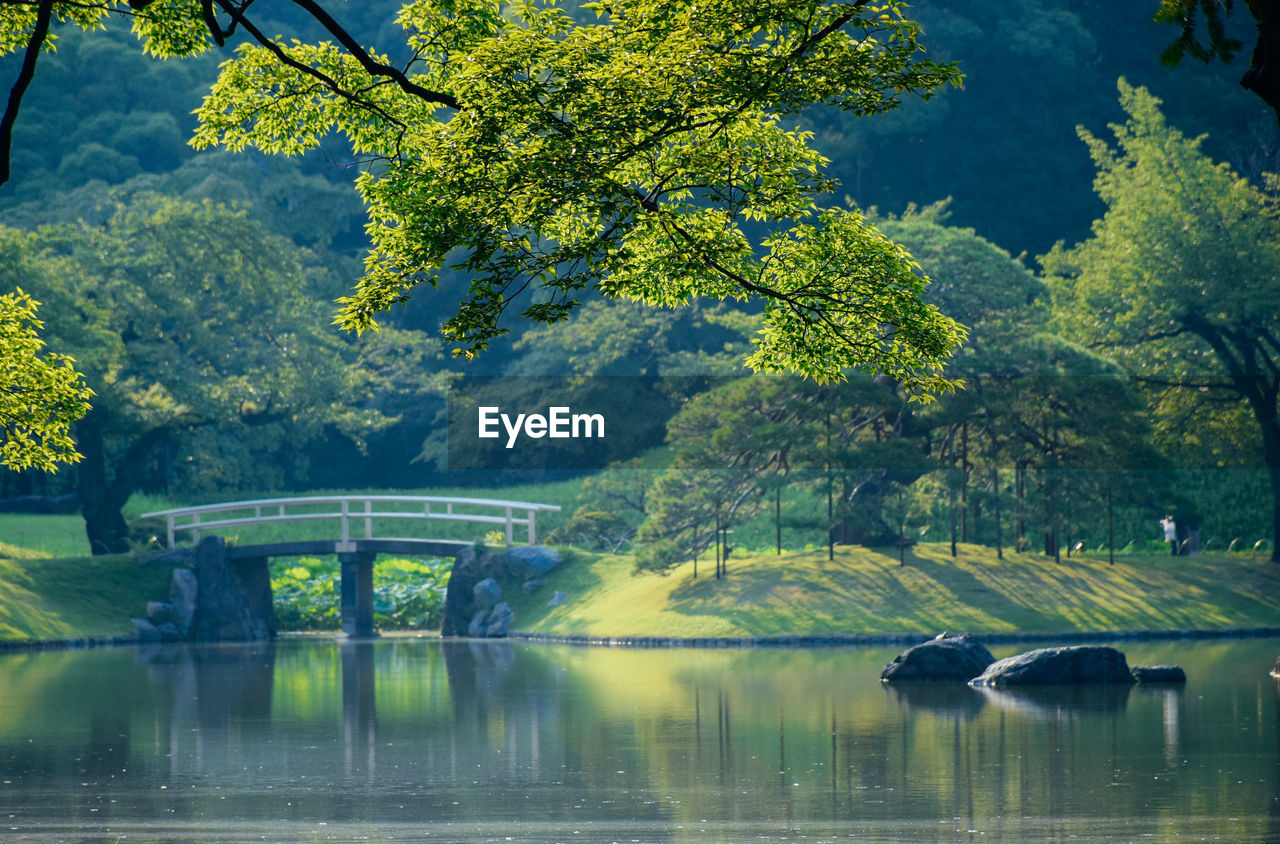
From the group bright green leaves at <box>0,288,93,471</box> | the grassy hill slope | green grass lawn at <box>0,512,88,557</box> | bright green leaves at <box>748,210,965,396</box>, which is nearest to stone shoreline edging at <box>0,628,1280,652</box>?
the grassy hill slope

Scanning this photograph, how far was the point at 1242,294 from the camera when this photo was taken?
2928 cm

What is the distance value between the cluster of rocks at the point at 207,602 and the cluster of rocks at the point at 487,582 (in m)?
4.37

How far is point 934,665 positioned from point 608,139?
10989mm

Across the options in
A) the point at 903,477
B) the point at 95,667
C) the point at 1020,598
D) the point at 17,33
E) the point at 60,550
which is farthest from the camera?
the point at 60,550

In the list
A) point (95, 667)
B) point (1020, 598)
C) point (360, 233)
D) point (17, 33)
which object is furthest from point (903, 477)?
point (360, 233)

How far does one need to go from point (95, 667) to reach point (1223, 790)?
58.8ft

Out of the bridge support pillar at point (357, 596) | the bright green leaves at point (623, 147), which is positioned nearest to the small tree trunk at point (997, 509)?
the bridge support pillar at point (357, 596)

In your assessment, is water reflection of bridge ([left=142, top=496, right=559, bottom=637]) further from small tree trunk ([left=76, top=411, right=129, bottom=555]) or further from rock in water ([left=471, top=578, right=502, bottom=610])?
small tree trunk ([left=76, top=411, right=129, bottom=555])

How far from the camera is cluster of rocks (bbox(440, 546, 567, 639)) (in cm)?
3044

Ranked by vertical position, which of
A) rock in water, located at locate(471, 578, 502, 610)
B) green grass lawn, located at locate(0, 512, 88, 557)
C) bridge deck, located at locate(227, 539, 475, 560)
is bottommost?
rock in water, located at locate(471, 578, 502, 610)

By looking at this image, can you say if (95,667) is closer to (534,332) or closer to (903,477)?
(903,477)

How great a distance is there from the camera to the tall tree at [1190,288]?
2961cm

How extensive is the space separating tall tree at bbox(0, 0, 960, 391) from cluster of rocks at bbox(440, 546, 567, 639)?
65.2ft

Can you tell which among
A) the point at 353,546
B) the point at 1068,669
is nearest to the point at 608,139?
the point at 1068,669
